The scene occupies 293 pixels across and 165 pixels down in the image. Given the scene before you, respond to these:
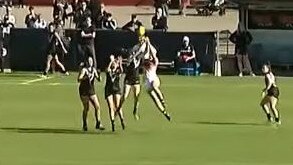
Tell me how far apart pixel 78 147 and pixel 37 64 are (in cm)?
2151

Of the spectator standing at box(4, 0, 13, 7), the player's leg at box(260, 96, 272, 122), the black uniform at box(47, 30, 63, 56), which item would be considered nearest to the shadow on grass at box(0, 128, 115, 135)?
the player's leg at box(260, 96, 272, 122)

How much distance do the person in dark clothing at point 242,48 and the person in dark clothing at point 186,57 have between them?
161 centimetres

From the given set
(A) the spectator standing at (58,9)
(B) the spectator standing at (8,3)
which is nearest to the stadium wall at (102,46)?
(A) the spectator standing at (58,9)

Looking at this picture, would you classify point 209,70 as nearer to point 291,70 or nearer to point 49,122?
point 291,70

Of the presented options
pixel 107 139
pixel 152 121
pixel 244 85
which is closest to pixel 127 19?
pixel 244 85

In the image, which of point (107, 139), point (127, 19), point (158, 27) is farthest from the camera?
point (127, 19)

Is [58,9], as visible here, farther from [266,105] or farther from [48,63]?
[266,105]

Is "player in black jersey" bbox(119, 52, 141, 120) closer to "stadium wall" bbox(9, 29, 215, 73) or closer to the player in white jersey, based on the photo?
the player in white jersey

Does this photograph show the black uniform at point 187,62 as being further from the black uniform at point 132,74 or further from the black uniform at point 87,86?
the black uniform at point 87,86

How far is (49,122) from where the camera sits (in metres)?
25.7

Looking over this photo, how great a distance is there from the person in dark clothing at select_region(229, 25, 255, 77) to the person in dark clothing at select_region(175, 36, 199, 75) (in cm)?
161

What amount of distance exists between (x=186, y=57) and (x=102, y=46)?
3525 millimetres

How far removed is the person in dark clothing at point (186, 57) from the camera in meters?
40.7

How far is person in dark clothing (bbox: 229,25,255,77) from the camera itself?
40938 mm
